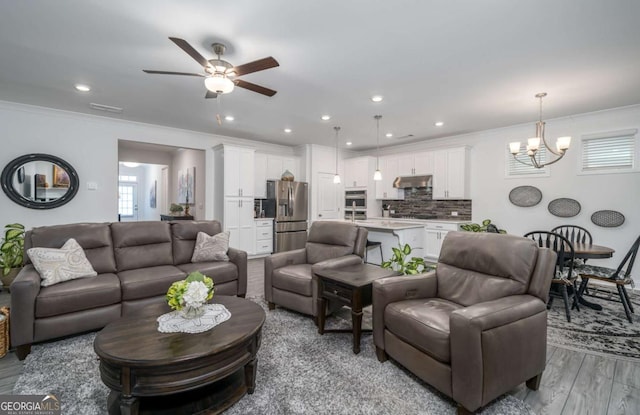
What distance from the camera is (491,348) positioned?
5.23 feet

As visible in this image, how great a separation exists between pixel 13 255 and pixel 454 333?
16.7 ft

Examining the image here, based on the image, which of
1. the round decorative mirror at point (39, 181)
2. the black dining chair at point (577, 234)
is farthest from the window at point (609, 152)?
the round decorative mirror at point (39, 181)

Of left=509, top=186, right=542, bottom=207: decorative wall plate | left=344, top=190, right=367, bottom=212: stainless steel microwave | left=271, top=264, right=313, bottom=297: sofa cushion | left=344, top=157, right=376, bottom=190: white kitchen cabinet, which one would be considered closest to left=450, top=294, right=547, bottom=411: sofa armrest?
left=271, top=264, right=313, bottom=297: sofa cushion

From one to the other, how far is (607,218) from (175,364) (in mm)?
5807

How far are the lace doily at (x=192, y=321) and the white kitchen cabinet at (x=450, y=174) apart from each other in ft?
16.8

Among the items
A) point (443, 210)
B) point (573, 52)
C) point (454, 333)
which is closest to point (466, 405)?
point (454, 333)

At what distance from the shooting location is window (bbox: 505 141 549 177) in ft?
16.3

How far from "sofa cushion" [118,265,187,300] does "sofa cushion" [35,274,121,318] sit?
0.08m

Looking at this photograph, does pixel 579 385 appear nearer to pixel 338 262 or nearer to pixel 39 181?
pixel 338 262

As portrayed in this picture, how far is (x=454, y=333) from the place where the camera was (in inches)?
64.3

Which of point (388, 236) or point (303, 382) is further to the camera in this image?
point (388, 236)

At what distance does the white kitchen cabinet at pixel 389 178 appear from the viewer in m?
6.75

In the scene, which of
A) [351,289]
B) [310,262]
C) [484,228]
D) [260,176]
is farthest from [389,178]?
[351,289]

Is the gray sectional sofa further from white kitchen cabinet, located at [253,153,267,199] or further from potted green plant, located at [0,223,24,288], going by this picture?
white kitchen cabinet, located at [253,153,267,199]
